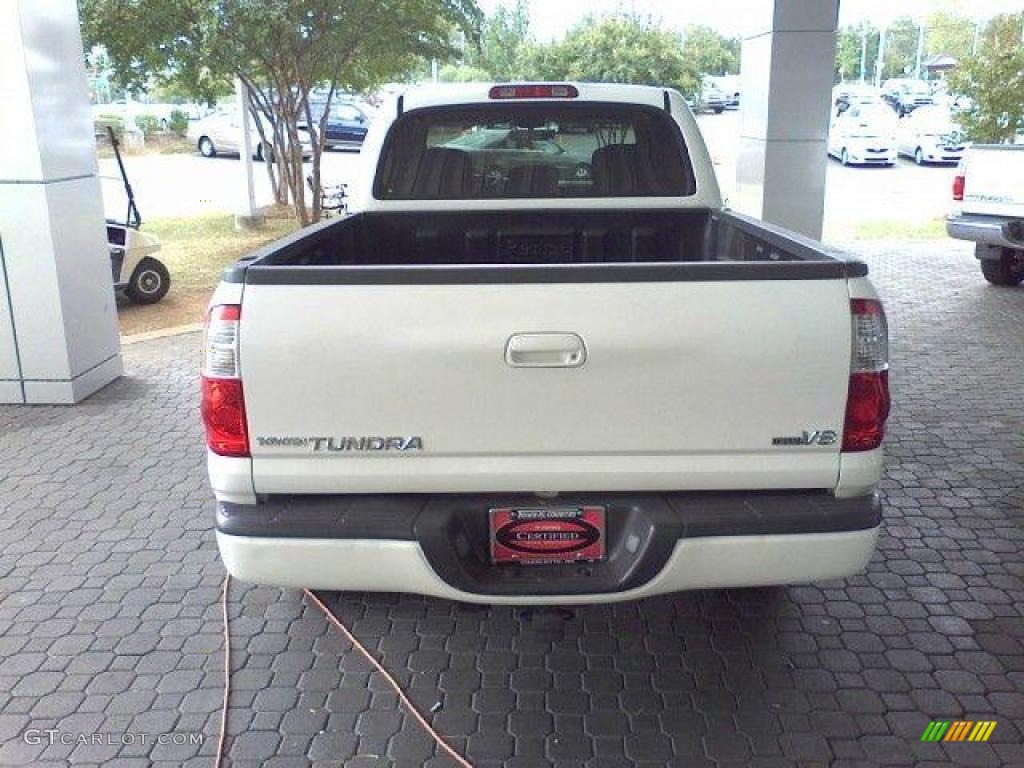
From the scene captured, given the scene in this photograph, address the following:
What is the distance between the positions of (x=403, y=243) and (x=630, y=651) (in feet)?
7.46

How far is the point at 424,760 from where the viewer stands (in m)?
2.97

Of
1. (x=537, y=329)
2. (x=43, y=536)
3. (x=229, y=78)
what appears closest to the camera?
(x=537, y=329)

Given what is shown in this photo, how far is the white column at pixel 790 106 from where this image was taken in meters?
11.0

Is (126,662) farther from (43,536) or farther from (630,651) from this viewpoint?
(630,651)

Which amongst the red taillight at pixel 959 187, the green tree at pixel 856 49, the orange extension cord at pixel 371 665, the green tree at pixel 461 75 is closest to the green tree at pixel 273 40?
the red taillight at pixel 959 187

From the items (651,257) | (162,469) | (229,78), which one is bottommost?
(162,469)

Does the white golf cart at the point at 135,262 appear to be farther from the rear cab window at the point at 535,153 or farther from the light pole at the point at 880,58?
the light pole at the point at 880,58

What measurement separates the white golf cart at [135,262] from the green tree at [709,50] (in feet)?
69.2

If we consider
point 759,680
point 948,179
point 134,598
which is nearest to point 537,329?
point 759,680

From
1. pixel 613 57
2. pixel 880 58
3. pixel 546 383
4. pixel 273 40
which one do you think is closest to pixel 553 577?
pixel 546 383

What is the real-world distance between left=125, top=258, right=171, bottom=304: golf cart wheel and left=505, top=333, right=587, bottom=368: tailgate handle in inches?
320

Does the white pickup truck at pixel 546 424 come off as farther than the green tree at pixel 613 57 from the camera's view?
No

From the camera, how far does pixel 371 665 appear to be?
3498mm

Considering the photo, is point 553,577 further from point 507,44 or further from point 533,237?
point 507,44
